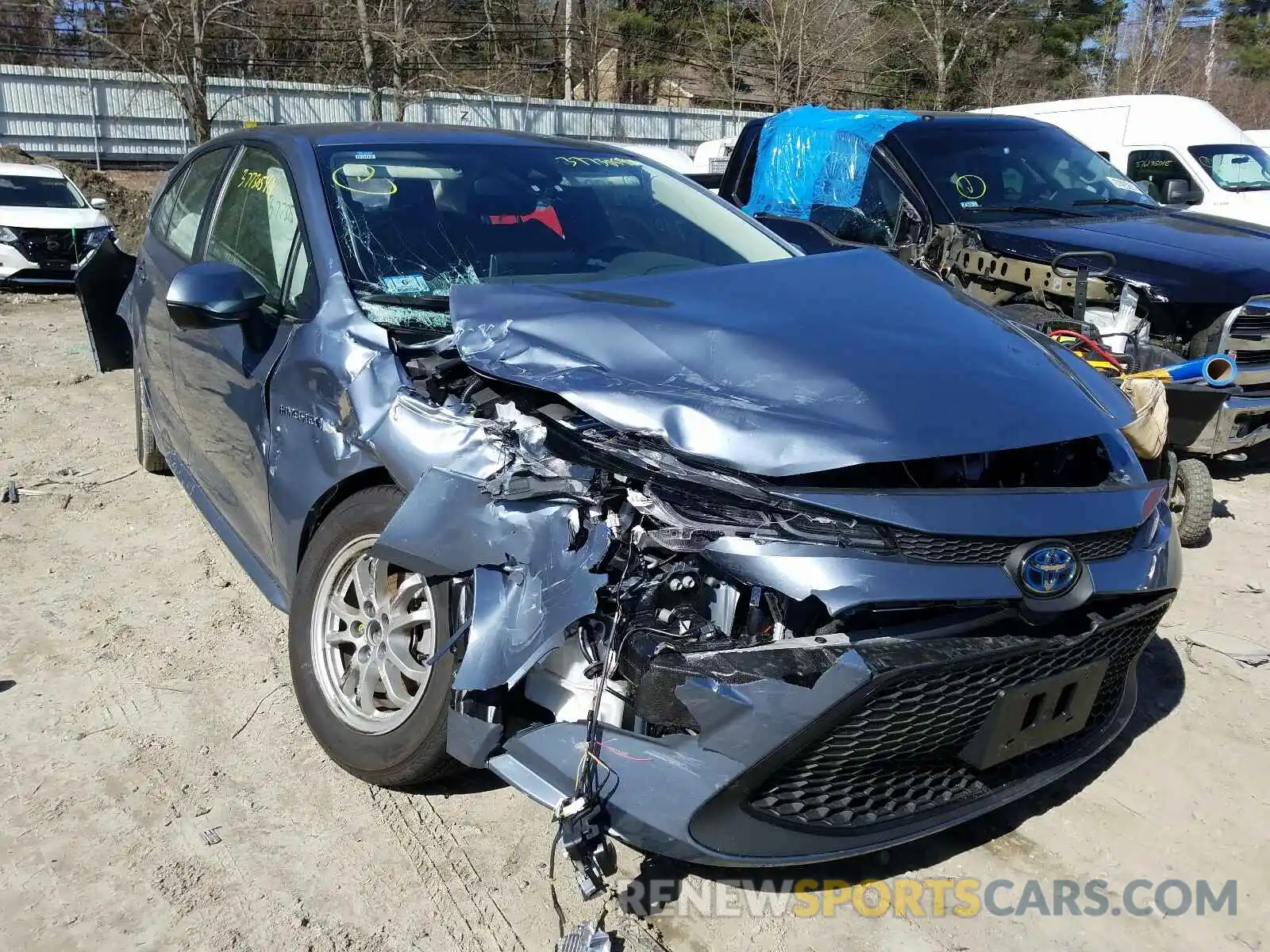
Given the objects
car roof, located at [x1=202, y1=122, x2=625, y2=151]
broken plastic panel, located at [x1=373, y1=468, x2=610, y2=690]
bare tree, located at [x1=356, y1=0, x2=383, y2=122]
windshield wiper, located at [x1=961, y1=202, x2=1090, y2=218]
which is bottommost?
broken plastic panel, located at [x1=373, y1=468, x2=610, y2=690]

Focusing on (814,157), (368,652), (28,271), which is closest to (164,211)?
(368,652)

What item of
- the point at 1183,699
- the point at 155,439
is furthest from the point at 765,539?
the point at 155,439

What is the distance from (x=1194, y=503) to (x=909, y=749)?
3.28 metres

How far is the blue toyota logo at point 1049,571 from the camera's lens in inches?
87.4

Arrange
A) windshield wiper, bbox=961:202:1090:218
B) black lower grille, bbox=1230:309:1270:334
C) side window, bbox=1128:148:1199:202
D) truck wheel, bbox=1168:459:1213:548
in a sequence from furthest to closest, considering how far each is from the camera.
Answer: side window, bbox=1128:148:1199:202, windshield wiper, bbox=961:202:1090:218, black lower grille, bbox=1230:309:1270:334, truck wheel, bbox=1168:459:1213:548

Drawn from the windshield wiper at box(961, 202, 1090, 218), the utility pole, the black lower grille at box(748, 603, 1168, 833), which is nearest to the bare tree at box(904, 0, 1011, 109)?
the utility pole

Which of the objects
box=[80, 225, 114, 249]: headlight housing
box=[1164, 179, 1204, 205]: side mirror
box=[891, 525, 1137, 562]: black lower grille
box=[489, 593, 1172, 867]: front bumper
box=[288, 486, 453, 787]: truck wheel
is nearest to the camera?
box=[489, 593, 1172, 867]: front bumper

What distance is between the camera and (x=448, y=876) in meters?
2.56

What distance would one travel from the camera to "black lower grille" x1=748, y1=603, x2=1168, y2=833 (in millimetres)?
2125

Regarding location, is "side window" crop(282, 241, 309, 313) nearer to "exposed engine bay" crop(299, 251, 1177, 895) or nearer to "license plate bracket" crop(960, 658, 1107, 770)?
"exposed engine bay" crop(299, 251, 1177, 895)

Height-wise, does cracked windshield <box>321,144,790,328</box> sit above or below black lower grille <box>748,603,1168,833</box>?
above

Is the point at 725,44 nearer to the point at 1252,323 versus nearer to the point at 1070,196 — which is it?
the point at 1070,196

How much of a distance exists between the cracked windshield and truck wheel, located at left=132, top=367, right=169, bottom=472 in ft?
7.42

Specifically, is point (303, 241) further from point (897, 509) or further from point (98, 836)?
point (897, 509)
